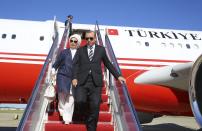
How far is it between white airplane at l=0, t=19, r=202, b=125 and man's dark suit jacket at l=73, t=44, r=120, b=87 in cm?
389

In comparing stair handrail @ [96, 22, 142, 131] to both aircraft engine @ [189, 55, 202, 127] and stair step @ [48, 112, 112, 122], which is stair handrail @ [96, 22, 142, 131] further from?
aircraft engine @ [189, 55, 202, 127]

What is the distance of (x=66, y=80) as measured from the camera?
20.4ft

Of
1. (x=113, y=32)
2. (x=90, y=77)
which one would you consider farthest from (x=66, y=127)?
(x=113, y=32)

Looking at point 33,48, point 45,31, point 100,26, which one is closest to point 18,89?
point 33,48

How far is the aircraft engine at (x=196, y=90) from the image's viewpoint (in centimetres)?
735

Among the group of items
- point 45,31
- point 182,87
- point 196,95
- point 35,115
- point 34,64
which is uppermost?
point 45,31

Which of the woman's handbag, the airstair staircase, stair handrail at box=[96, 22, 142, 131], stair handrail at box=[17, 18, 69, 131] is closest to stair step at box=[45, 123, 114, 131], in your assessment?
the airstair staircase

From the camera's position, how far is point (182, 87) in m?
10.0

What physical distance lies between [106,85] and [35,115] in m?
3.02

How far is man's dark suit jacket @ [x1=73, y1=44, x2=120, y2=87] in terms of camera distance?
5.68m

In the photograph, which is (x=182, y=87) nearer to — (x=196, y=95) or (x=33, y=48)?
(x=196, y=95)

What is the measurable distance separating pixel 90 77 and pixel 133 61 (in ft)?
16.3

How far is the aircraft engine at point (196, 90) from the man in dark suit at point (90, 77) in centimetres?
238

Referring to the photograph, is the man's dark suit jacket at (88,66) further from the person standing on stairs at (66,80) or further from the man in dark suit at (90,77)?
the person standing on stairs at (66,80)
